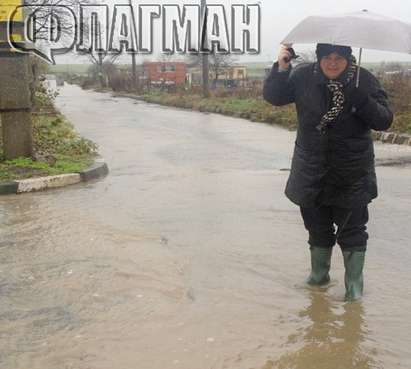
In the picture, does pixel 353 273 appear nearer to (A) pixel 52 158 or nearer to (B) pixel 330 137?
(B) pixel 330 137

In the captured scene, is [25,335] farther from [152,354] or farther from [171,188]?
[171,188]

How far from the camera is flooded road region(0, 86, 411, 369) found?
351 centimetres

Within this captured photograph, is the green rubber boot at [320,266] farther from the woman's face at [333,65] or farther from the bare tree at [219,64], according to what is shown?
the bare tree at [219,64]

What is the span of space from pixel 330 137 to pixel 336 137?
1.5 inches

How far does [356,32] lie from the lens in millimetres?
3953

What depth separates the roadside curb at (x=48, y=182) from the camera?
7848 millimetres

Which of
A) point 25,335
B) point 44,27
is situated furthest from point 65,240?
point 44,27

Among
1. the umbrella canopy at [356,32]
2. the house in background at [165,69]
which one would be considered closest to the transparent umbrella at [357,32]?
the umbrella canopy at [356,32]

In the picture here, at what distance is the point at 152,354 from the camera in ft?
11.3

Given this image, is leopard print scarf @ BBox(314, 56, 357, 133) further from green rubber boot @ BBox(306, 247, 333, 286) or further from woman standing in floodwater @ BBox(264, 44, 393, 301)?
green rubber boot @ BBox(306, 247, 333, 286)

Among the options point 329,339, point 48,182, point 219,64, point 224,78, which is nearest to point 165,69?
point 224,78

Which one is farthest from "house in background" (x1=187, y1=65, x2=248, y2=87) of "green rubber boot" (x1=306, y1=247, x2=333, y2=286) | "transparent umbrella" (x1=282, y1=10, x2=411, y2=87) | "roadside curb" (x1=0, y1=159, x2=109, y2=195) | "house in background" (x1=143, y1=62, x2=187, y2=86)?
"transparent umbrella" (x1=282, y1=10, x2=411, y2=87)

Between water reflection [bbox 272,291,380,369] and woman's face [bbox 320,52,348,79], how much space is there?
150cm

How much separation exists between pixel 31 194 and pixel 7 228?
1710 mm
